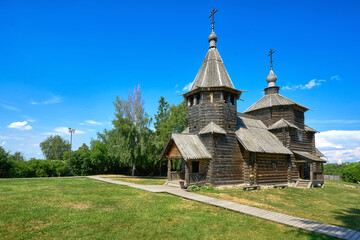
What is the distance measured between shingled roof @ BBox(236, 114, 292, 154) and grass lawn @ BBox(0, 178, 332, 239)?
10.6 m

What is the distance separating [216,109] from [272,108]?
10.6 m

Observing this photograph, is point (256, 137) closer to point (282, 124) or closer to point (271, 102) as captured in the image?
point (282, 124)

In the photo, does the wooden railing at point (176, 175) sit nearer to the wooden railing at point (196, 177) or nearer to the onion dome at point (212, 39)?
the wooden railing at point (196, 177)

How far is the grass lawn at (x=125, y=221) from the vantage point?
6.95 metres

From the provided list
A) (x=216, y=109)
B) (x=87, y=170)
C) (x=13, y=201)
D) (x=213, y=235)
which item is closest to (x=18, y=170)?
(x=87, y=170)

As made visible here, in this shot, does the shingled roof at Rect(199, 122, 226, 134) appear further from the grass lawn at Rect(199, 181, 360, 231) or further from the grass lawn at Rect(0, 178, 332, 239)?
the grass lawn at Rect(0, 178, 332, 239)

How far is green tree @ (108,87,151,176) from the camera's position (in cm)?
2658

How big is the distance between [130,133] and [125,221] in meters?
19.2

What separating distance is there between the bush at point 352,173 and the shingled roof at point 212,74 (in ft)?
89.9

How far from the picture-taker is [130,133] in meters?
26.8

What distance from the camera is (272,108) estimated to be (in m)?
26.6

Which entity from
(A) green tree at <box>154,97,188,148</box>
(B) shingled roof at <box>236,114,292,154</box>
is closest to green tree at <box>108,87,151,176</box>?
(A) green tree at <box>154,97,188,148</box>

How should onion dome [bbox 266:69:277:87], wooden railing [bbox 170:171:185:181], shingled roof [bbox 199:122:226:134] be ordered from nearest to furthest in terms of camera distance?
1. shingled roof [bbox 199:122:226:134]
2. wooden railing [bbox 170:171:185:181]
3. onion dome [bbox 266:69:277:87]

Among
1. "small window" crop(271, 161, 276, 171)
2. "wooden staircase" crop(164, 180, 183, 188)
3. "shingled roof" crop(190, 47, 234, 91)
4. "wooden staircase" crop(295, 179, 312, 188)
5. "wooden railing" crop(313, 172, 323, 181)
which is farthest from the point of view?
"wooden railing" crop(313, 172, 323, 181)
